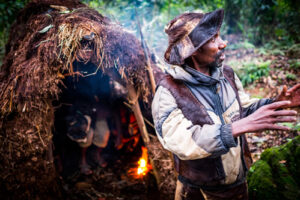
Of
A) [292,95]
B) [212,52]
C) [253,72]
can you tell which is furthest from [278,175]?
[253,72]

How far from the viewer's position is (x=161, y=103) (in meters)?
1.94

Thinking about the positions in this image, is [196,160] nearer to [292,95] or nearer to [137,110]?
[292,95]

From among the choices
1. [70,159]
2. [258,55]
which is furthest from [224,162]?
[258,55]

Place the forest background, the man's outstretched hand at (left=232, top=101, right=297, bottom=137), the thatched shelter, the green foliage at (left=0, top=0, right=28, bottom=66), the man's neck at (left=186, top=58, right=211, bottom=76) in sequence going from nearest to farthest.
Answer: the man's outstretched hand at (left=232, top=101, right=297, bottom=137)
the man's neck at (left=186, top=58, right=211, bottom=76)
the thatched shelter
the forest background
the green foliage at (left=0, top=0, right=28, bottom=66)

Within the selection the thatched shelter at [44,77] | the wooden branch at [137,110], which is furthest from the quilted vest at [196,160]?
the wooden branch at [137,110]

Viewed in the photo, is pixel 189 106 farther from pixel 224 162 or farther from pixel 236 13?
pixel 236 13

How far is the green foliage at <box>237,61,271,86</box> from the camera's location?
6.94m

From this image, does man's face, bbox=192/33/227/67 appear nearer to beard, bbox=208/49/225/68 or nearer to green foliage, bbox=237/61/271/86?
beard, bbox=208/49/225/68

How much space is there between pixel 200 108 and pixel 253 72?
20.8 feet

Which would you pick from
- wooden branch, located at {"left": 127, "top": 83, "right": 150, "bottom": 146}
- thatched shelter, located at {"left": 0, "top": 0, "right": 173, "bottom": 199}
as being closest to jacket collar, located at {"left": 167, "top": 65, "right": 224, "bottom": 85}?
thatched shelter, located at {"left": 0, "top": 0, "right": 173, "bottom": 199}

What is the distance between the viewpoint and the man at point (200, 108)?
175cm

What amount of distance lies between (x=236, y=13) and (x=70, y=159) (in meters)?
10.7

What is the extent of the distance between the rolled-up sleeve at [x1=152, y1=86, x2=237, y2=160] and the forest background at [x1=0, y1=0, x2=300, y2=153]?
3.00 metres

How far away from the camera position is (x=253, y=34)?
9578 millimetres
